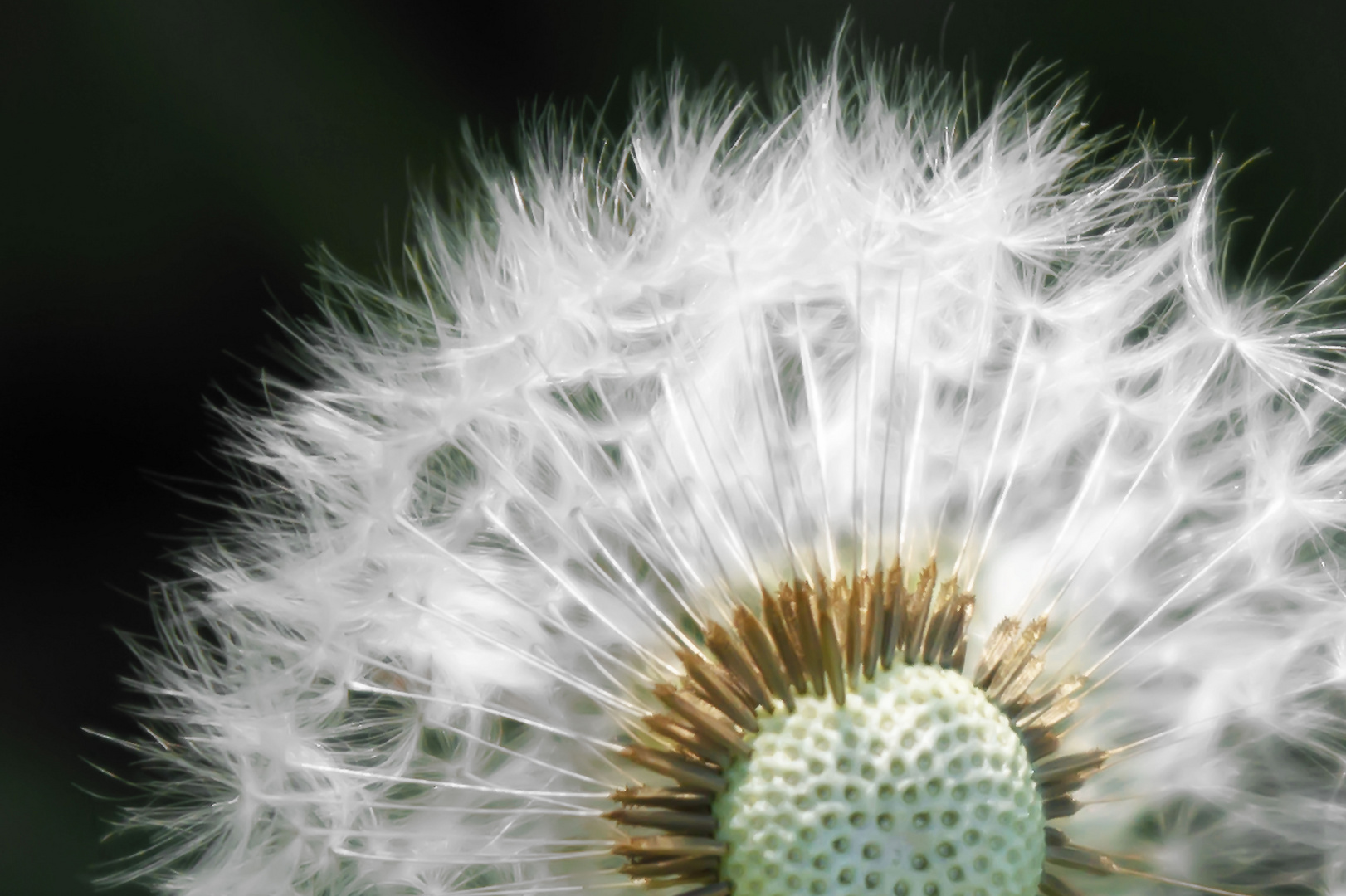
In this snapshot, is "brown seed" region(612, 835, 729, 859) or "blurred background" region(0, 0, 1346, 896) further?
"blurred background" region(0, 0, 1346, 896)

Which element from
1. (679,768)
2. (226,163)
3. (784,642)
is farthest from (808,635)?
(226,163)

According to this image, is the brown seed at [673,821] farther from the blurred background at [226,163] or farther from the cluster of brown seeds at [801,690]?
the blurred background at [226,163]

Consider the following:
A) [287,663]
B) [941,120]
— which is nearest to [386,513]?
[287,663]

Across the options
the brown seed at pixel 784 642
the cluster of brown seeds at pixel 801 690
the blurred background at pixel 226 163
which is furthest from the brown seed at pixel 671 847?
the blurred background at pixel 226 163

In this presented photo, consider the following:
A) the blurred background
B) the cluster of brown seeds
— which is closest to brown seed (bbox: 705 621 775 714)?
the cluster of brown seeds

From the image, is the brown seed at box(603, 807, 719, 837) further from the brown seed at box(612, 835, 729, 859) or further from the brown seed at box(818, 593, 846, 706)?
the brown seed at box(818, 593, 846, 706)

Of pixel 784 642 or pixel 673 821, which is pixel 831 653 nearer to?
pixel 784 642

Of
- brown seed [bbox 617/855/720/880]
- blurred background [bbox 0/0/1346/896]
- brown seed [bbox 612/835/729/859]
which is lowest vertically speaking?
brown seed [bbox 617/855/720/880]
